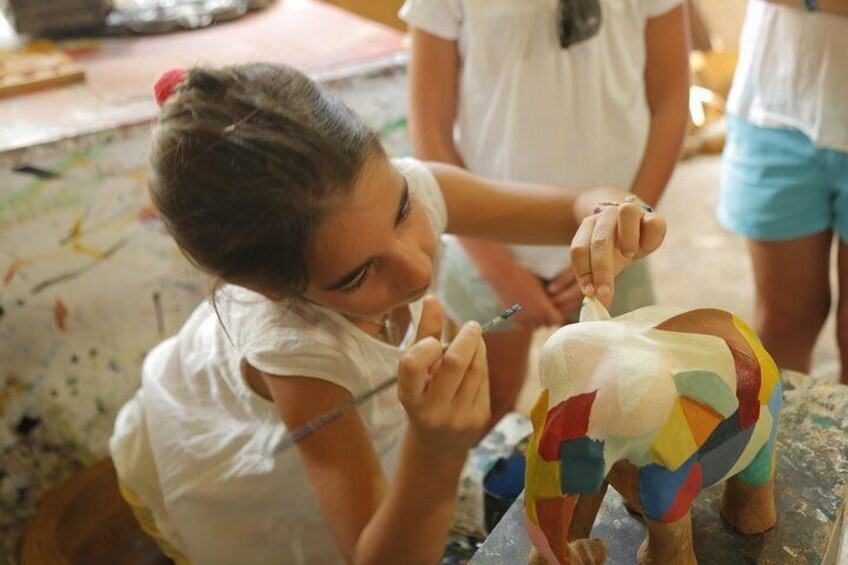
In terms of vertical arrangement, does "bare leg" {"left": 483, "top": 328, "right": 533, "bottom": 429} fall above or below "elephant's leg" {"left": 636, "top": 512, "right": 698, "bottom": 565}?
below

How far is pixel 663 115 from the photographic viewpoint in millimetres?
1213

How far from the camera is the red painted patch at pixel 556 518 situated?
0.61 metres

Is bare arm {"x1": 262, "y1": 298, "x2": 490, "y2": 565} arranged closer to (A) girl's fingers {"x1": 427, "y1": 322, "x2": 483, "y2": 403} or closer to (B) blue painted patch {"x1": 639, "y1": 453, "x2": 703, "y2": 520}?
(A) girl's fingers {"x1": 427, "y1": 322, "x2": 483, "y2": 403}

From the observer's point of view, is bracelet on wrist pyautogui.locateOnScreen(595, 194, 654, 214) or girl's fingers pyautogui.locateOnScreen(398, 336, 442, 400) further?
bracelet on wrist pyautogui.locateOnScreen(595, 194, 654, 214)

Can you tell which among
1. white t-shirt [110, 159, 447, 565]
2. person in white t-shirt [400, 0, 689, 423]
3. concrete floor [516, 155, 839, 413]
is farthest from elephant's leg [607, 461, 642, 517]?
concrete floor [516, 155, 839, 413]

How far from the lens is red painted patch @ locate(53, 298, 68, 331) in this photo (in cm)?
138

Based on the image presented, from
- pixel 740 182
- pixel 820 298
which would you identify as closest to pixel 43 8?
pixel 740 182

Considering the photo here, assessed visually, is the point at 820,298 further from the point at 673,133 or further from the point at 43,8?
the point at 43,8

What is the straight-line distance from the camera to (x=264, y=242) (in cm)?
76

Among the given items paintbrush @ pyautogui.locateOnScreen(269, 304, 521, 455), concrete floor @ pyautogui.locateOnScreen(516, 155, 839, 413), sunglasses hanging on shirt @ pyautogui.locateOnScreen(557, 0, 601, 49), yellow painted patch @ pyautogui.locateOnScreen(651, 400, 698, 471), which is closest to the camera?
yellow painted patch @ pyautogui.locateOnScreen(651, 400, 698, 471)

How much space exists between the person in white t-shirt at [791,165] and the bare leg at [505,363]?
380 millimetres

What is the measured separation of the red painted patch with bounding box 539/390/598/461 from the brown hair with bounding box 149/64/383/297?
293 millimetres

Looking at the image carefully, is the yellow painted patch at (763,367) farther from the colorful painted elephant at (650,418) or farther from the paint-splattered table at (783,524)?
the paint-splattered table at (783,524)

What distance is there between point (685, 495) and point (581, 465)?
84mm
